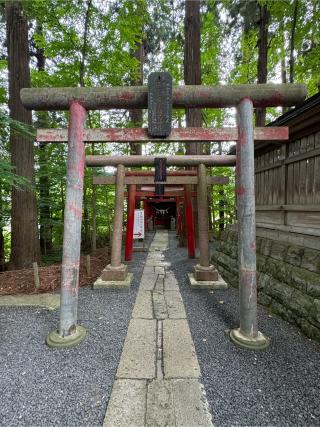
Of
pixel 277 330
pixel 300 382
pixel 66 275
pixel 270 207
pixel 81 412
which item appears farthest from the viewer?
pixel 270 207

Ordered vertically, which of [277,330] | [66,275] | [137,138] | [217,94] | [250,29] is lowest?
[277,330]

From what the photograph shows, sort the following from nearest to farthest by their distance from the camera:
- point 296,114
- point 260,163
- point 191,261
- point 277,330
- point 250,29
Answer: point 277,330, point 296,114, point 260,163, point 191,261, point 250,29

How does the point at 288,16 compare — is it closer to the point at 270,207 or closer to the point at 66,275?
the point at 270,207

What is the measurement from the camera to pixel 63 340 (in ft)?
9.02

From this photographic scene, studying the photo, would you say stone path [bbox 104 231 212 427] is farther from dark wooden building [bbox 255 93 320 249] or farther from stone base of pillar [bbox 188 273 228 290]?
dark wooden building [bbox 255 93 320 249]

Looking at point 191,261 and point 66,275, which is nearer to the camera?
point 66,275

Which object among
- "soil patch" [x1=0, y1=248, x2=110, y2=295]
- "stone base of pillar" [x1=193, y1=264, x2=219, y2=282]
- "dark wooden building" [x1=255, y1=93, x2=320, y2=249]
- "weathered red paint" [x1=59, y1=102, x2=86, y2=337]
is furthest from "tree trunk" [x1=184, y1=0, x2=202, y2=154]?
"weathered red paint" [x1=59, y1=102, x2=86, y2=337]

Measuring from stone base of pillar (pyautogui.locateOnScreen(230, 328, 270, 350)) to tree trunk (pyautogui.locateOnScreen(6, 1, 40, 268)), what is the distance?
18.0 ft

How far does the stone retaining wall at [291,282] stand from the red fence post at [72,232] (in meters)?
2.95

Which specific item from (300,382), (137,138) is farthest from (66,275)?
(300,382)

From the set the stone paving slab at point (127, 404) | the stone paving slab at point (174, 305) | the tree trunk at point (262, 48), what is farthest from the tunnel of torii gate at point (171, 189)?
the tree trunk at point (262, 48)

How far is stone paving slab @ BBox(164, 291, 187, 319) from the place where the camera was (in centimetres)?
360

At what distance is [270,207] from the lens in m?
4.75

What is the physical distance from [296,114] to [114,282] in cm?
453
